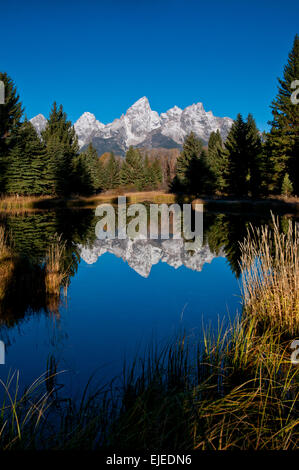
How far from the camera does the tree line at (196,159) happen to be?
1225 inches

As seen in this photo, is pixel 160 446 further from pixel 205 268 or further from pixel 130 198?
pixel 130 198

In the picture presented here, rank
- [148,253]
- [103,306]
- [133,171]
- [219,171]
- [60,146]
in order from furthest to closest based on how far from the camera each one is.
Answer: [133,171], [219,171], [60,146], [148,253], [103,306]

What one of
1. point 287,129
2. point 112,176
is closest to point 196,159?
point 287,129

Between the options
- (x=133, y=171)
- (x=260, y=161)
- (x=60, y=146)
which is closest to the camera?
(x=260, y=161)

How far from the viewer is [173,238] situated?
1620cm

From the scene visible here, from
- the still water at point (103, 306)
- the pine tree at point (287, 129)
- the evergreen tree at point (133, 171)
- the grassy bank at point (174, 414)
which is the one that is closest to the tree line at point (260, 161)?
the pine tree at point (287, 129)

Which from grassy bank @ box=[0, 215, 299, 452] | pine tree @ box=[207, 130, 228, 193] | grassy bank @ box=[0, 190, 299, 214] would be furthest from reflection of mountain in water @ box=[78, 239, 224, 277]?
pine tree @ box=[207, 130, 228, 193]

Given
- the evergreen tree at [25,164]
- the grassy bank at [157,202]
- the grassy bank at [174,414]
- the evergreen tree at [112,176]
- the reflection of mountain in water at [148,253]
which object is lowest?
the grassy bank at [174,414]

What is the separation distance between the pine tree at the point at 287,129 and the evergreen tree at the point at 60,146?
73.0ft

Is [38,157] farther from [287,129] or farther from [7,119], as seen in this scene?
[287,129]

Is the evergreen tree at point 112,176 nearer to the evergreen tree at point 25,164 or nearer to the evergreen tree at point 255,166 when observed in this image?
the evergreen tree at point 25,164

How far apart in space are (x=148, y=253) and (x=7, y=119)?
94.9 ft

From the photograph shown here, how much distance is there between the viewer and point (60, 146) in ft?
128

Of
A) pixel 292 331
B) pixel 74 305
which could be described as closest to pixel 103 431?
pixel 292 331
